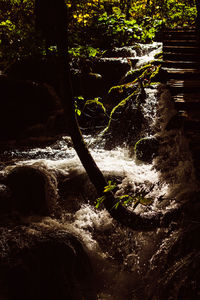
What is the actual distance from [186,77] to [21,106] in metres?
5.02

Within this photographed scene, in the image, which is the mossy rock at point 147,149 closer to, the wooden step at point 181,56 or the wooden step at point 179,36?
the wooden step at point 181,56

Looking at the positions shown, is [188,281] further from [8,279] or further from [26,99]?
[26,99]

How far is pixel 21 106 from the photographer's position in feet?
24.5

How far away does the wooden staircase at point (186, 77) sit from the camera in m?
3.67

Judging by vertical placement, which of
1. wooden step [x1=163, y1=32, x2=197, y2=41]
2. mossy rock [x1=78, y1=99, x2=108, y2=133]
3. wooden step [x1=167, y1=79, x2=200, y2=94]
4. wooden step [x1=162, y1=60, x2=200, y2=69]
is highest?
wooden step [x1=163, y1=32, x2=197, y2=41]

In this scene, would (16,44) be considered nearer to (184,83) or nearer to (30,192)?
(184,83)

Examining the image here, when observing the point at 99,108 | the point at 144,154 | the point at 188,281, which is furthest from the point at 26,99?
the point at 188,281

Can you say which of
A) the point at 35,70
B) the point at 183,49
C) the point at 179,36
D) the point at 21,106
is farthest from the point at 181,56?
the point at 21,106

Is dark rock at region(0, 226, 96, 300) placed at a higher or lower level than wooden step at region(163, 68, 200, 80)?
lower

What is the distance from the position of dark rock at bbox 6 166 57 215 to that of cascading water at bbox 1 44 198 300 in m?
0.19

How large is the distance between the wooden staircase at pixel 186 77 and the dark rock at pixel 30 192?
2.68 meters

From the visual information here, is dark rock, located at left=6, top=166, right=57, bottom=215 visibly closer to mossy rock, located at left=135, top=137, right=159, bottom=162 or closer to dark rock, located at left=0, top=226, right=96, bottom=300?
dark rock, located at left=0, top=226, right=96, bottom=300

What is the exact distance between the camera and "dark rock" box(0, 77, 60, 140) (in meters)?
7.31

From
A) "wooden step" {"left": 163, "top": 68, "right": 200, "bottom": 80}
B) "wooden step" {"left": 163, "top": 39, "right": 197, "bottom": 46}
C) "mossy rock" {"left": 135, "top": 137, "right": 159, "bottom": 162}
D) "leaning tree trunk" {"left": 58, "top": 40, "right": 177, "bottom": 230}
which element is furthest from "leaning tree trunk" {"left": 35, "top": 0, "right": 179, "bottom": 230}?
"wooden step" {"left": 163, "top": 39, "right": 197, "bottom": 46}
